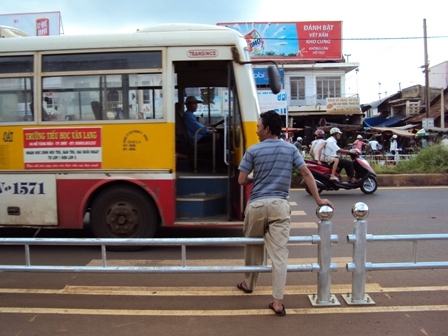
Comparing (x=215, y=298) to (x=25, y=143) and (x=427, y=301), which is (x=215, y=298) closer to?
(x=427, y=301)

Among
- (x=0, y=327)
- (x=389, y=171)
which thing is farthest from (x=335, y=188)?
(x=0, y=327)

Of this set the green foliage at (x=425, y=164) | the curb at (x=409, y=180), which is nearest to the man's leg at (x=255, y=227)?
the curb at (x=409, y=180)

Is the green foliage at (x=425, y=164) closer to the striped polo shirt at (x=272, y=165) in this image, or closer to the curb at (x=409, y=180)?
the curb at (x=409, y=180)

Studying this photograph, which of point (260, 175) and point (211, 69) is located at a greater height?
point (211, 69)

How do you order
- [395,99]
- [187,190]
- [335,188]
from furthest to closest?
[395,99]
[335,188]
[187,190]

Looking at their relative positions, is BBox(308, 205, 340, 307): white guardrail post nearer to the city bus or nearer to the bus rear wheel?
the city bus

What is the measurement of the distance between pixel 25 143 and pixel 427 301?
5185 mm

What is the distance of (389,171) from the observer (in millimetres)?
12789

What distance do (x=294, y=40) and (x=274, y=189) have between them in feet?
112

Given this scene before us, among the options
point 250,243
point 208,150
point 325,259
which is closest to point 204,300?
point 250,243

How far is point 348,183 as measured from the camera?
10.3m

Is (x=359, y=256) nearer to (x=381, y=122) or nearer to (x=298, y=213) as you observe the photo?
(x=298, y=213)

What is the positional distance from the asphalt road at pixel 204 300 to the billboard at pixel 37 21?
85.4ft

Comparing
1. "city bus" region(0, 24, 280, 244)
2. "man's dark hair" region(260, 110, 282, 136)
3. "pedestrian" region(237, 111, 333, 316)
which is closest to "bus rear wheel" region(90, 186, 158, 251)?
"city bus" region(0, 24, 280, 244)
